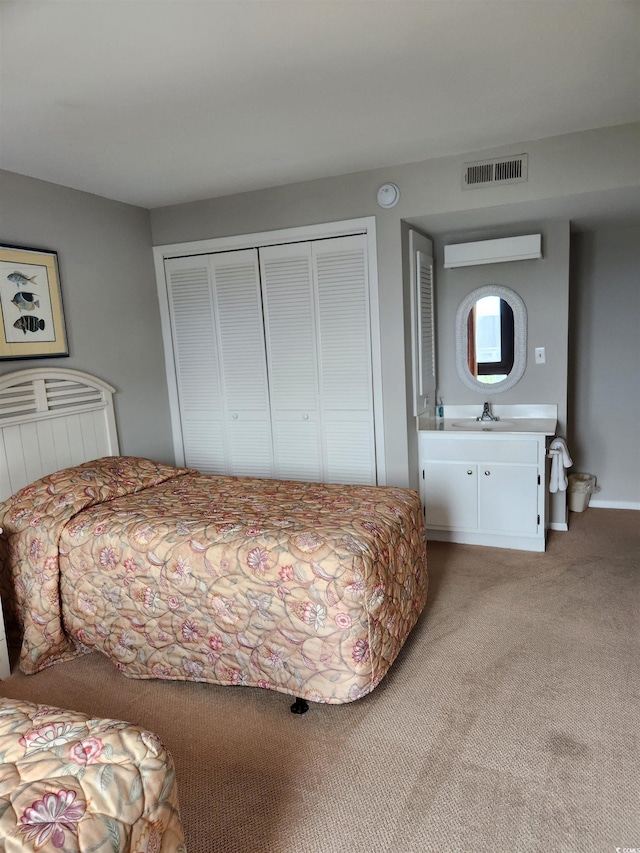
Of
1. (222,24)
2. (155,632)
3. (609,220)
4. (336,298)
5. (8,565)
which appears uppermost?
(222,24)

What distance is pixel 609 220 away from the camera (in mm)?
3805

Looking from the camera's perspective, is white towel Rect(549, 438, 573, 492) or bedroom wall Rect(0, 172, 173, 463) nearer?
bedroom wall Rect(0, 172, 173, 463)

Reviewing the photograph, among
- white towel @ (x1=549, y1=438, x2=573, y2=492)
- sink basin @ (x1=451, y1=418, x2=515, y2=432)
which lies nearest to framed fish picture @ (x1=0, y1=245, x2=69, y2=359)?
sink basin @ (x1=451, y1=418, x2=515, y2=432)

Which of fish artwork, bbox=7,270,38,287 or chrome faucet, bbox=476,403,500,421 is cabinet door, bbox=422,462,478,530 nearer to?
chrome faucet, bbox=476,403,500,421

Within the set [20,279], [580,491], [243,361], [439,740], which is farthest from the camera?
[580,491]

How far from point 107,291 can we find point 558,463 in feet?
10.1

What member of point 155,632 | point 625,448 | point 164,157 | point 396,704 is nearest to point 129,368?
point 164,157

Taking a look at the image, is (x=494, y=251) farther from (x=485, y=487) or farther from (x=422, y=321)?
(x=485, y=487)

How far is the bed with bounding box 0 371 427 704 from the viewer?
84.2 inches

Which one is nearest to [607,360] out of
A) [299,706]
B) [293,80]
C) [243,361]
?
[243,361]

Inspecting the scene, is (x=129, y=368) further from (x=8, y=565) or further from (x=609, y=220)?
(x=609, y=220)

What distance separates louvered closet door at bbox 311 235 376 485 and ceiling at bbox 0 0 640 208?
58 cm

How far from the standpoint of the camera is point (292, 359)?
3846 millimetres

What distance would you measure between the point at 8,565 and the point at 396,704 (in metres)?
1.87
